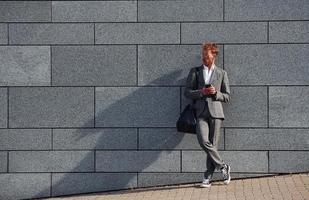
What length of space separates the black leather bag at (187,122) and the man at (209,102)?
66mm

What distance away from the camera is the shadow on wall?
11172 millimetres

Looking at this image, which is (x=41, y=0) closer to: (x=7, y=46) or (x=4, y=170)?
(x=7, y=46)

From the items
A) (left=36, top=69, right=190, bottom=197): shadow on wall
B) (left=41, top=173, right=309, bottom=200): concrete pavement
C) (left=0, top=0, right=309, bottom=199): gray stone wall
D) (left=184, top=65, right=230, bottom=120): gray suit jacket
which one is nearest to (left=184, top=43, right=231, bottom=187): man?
(left=184, top=65, right=230, bottom=120): gray suit jacket

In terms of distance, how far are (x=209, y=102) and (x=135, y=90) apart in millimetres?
1250

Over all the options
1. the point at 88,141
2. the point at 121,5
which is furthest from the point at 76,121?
the point at 121,5

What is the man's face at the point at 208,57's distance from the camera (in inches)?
417

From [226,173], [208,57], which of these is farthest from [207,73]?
[226,173]

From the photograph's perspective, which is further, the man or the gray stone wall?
the gray stone wall

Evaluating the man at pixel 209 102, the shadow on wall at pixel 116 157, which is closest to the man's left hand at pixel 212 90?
the man at pixel 209 102

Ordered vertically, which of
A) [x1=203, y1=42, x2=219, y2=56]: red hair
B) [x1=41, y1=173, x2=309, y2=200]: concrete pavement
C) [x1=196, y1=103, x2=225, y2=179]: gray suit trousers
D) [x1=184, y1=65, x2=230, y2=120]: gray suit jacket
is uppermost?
[x1=203, y1=42, x2=219, y2=56]: red hair

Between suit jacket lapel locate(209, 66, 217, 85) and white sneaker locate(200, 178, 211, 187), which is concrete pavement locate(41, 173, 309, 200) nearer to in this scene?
white sneaker locate(200, 178, 211, 187)

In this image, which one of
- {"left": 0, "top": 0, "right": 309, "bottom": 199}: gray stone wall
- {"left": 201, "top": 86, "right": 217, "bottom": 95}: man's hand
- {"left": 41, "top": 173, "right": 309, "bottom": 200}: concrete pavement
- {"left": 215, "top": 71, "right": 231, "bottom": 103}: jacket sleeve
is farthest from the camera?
{"left": 0, "top": 0, "right": 309, "bottom": 199}: gray stone wall

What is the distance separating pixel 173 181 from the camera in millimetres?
11172

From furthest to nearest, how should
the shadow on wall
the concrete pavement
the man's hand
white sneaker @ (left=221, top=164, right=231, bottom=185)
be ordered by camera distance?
the shadow on wall < white sneaker @ (left=221, top=164, right=231, bottom=185) < the man's hand < the concrete pavement
